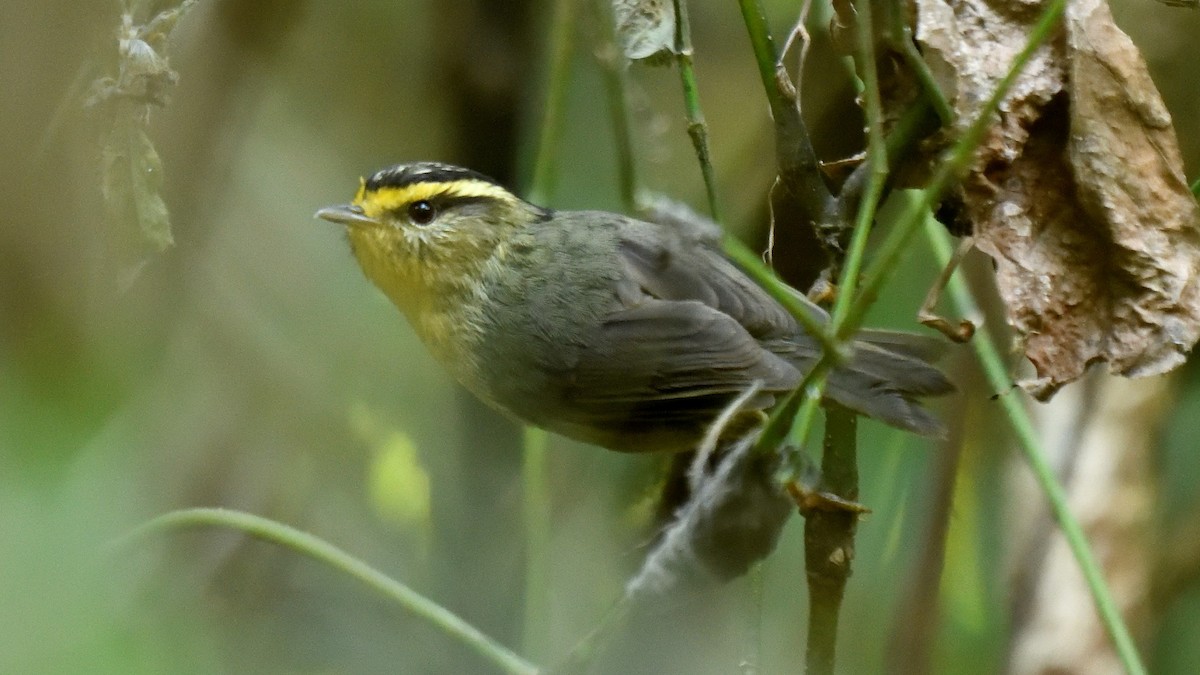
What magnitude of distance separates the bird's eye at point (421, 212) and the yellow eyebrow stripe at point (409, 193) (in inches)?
0.4

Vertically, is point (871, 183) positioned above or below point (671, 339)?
above

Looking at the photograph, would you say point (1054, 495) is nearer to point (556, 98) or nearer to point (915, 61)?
point (915, 61)

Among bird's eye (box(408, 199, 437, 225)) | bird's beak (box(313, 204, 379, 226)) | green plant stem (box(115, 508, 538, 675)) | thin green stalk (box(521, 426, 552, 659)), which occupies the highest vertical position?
bird's beak (box(313, 204, 379, 226))

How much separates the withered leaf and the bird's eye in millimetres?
916

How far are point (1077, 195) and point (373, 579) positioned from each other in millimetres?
931

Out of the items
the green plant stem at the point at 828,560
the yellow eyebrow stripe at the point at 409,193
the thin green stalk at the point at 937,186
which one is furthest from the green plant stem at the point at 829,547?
the yellow eyebrow stripe at the point at 409,193

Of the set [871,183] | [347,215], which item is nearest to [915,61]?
[871,183]

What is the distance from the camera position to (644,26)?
52.2 inches

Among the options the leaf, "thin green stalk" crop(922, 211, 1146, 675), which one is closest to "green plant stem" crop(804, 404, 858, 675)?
"thin green stalk" crop(922, 211, 1146, 675)

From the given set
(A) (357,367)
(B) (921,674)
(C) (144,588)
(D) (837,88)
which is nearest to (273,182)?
(A) (357,367)

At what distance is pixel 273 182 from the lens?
83.6 inches

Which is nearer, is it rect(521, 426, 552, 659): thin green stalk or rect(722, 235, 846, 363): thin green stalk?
rect(722, 235, 846, 363): thin green stalk

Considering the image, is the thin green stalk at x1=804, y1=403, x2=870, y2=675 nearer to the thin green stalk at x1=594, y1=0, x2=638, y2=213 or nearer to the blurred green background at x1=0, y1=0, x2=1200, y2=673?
the blurred green background at x1=0, y1=0, x2=1200, y2=673

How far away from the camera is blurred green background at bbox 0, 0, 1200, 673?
774 mm
